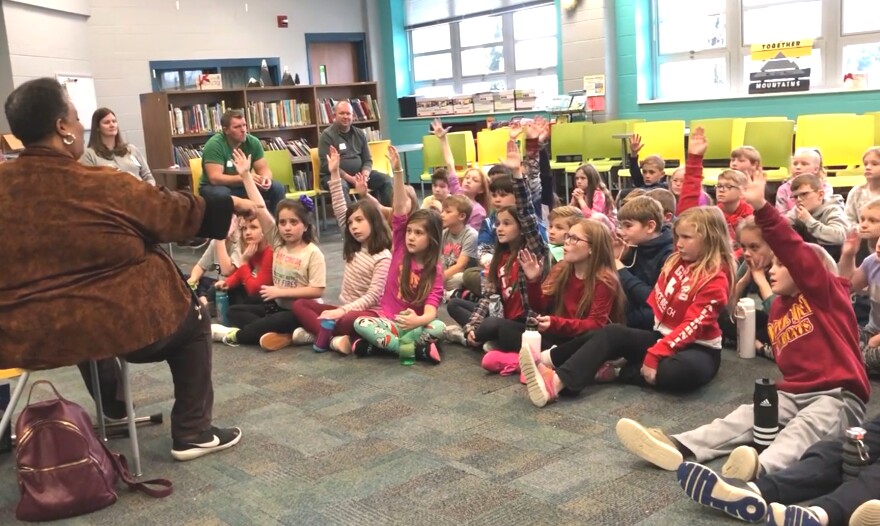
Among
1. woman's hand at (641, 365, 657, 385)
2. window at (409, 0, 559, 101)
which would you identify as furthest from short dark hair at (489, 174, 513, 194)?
window at (409, 0, 559, 101)

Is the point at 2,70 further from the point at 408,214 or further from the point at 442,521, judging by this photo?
the point at 442,521

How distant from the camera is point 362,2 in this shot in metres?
11.8

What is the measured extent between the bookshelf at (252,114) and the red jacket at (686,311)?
6319 mm

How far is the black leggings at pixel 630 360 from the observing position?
3.05 meters

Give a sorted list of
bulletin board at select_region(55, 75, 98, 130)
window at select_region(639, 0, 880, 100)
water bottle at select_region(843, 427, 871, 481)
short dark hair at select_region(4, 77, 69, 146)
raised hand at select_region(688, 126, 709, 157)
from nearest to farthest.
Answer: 1. water bottle at select_region(843, 427, 871, 481)
2. short dark hair at select_region(4, 77, 69, 146)
3. raised hand at select_region(688, 126, 709, 157)
4. window at select_region(639, 0, 880, 100)
5. bulletin board at select_region(55, 75, 98, 130)

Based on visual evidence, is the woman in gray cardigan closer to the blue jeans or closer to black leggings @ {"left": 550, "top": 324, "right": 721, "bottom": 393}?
the blue jeans

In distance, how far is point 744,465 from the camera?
222 centimetres

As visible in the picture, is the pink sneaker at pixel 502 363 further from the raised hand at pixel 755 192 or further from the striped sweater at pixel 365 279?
the raised hand at pixel 755 192

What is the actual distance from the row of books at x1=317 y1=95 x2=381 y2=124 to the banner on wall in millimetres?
4608

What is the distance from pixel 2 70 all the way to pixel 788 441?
24.1 feet

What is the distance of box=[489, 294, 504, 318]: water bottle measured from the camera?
3.79 metres

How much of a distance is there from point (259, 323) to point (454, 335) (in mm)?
1053

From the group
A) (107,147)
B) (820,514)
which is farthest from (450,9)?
(820,514)

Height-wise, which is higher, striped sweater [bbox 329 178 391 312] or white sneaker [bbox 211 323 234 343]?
striped sweater [bbox 329 178 391 312]
